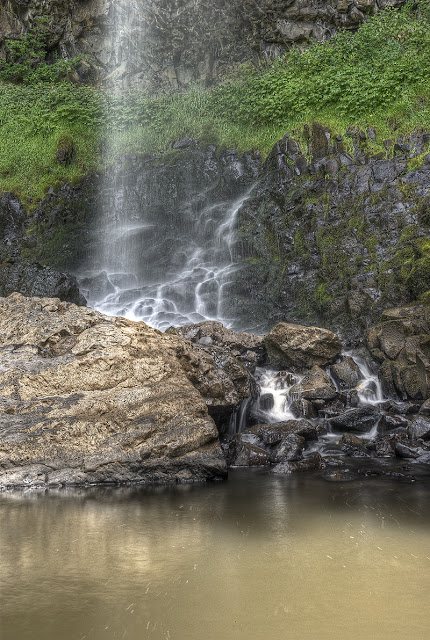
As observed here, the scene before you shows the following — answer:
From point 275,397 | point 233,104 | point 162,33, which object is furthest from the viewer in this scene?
point 162,33

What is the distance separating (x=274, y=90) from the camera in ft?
62.5

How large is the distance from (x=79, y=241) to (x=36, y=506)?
13655 millimetres

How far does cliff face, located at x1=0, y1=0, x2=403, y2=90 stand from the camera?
21.4 meters

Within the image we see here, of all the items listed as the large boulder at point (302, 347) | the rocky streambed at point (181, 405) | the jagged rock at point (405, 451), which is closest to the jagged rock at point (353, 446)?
the rocky streambed at point (181, 405)

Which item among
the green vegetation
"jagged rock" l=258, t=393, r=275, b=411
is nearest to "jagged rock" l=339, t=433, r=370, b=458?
"jagged rock" l=258, t=393, r=275, b=411

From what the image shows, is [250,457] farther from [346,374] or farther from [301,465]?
[346,374]

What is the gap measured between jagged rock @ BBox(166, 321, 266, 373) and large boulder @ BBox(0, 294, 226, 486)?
2861mm

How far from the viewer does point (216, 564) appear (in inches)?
154

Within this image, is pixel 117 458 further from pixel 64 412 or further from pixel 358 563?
pixel 358 563

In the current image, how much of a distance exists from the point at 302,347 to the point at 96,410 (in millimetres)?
4846

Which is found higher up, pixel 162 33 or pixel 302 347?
pixel 162 33

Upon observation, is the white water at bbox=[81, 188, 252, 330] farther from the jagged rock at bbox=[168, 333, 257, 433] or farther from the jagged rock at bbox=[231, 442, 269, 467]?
the jagged rock at bbox=[231, 442, 269, 467]

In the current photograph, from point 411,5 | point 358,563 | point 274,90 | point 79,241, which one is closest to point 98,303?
point 79,241

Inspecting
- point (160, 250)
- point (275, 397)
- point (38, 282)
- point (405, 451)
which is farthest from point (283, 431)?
point (160, 250)
